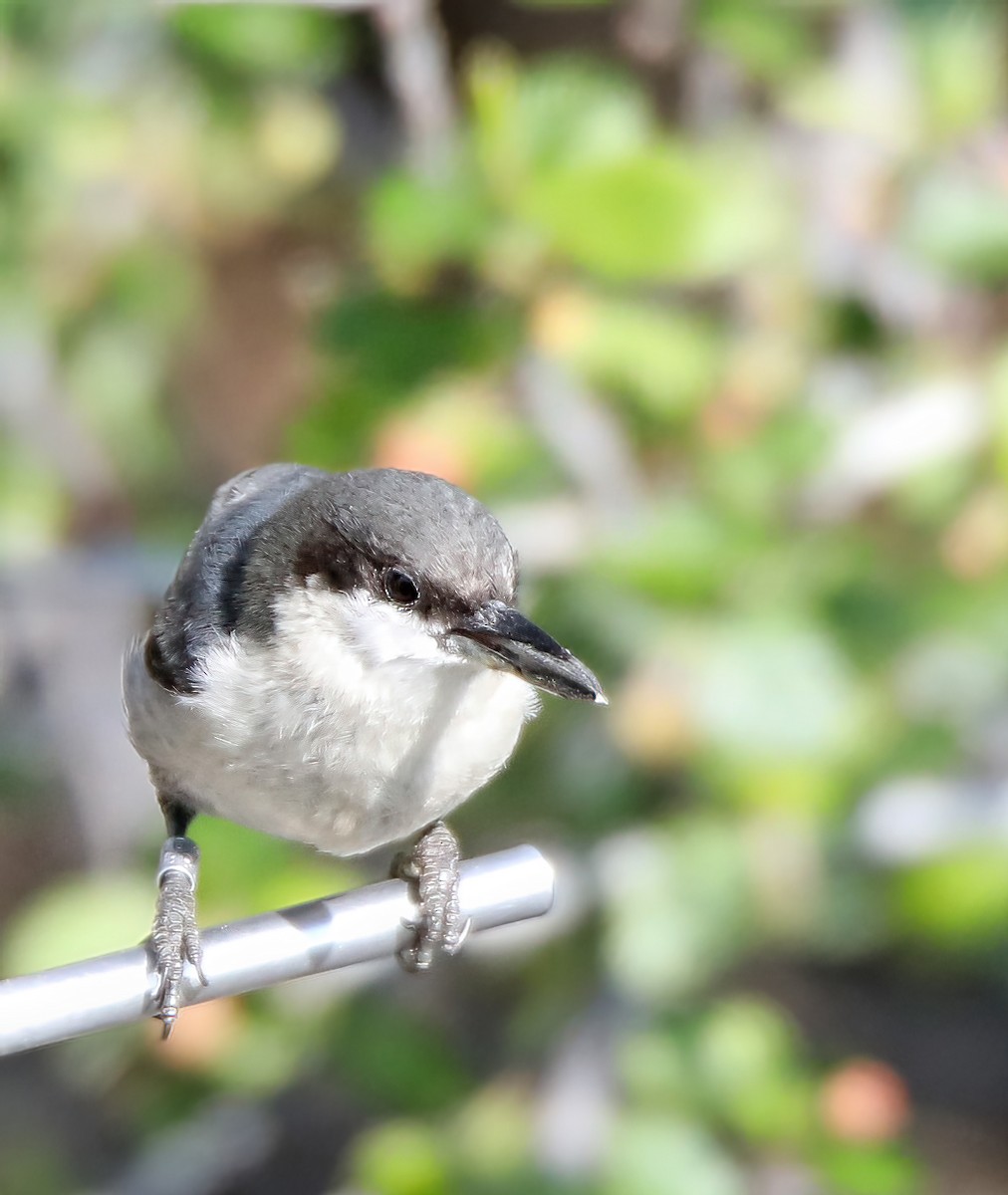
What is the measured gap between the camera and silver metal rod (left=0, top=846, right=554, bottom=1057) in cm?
71

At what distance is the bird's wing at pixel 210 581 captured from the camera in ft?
3.08

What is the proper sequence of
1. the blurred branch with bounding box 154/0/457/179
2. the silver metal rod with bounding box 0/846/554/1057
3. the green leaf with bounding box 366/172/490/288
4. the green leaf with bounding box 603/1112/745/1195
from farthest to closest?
the blurred branch with bounding box 154/0/457/179 → the green leaf with bounding box 603/1112/745/1195 → the green leaf with bounding box 366/172/490/288 → the silver metal rod with bounding box 0/846/554/1057

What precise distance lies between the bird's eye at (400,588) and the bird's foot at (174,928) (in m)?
0.20

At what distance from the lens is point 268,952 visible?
76cm

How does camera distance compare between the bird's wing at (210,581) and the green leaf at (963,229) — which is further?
the green leaf at (963,229)

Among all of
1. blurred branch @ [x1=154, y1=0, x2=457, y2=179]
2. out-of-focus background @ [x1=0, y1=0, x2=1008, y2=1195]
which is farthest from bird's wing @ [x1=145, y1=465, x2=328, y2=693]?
blurred branch @ [x1=154, y1=0, x2=457, y2=179]

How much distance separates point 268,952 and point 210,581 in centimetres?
29

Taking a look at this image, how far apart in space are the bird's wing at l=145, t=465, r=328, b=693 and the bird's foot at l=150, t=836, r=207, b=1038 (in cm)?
13

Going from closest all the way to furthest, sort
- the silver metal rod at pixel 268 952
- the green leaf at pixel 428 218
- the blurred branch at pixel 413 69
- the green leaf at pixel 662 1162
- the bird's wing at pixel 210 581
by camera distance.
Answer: the silver metal rod at pixel 268 952
the bird's wing at pixel 210 581
the green leaf at pixel 428 218
the green leaf at pixel 662 1162
the blurred branch at pixel 413 69

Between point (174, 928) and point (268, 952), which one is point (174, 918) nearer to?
point (174, 928)

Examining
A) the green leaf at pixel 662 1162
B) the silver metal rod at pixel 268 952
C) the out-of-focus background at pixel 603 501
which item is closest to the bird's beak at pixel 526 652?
the silver metal rod at pixel 268 952

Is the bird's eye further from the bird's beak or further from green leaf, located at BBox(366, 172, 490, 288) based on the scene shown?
green leaf, located at BBox(366, 172, 490, 288)

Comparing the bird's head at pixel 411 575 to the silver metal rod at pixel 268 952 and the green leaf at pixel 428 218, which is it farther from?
the green leaf at pixel 428 218

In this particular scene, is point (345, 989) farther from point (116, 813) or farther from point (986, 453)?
point (986, 453)
